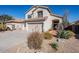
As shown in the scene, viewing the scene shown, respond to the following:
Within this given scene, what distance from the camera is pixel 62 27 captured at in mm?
4953

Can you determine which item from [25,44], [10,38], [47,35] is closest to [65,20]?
[47,35]

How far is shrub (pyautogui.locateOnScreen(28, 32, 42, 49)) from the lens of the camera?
194 inches

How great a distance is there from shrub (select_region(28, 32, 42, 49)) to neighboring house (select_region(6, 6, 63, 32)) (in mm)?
76

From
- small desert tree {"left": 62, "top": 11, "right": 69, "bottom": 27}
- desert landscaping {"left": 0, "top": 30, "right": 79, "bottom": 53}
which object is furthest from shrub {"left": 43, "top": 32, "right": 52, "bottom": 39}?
small desert tree {"left": 62, "top": 11, "right": 69, "bottom": 27}

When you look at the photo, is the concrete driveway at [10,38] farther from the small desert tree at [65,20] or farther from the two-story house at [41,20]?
the small desert tree at [65,20]

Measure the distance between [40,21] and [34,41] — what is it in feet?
1.01

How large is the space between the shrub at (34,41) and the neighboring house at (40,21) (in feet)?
0.25

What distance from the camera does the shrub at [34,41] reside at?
194 inches

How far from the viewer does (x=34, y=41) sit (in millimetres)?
4922

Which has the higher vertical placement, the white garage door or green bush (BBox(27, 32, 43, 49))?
the white garage door

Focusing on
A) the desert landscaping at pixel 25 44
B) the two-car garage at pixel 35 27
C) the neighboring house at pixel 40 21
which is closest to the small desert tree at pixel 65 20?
the neighboring house at pixel 40 21

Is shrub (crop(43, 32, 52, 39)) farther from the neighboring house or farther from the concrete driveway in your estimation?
the concrete driveway
